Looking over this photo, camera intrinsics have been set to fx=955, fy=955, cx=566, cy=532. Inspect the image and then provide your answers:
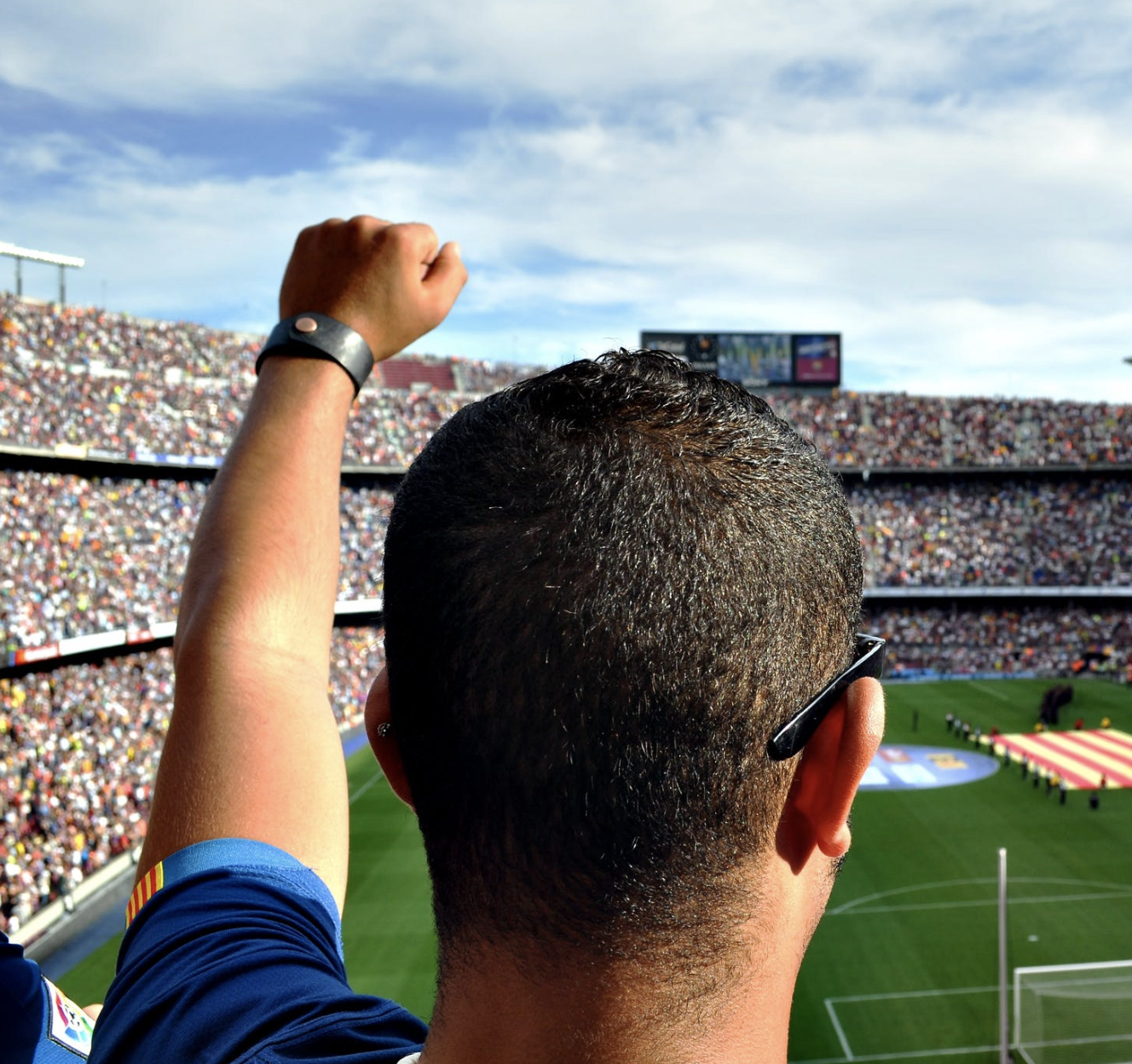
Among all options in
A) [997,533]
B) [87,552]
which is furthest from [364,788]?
[997,533]

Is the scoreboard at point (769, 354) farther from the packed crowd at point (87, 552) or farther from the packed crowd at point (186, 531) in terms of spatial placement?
the packed crowd at point (87, 552)

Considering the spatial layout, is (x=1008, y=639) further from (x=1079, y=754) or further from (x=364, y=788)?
(x=364, y=788)

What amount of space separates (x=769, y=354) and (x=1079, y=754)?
103ft

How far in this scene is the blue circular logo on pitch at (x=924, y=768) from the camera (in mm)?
27516

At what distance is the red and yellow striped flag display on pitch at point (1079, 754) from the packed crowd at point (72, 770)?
20500 millimetres

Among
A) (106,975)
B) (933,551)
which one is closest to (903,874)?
(106,975)

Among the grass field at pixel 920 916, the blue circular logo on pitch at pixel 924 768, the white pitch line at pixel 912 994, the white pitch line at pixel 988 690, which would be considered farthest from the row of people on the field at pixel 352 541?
the white pitch line at pixel 912 994

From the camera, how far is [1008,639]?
4738cm

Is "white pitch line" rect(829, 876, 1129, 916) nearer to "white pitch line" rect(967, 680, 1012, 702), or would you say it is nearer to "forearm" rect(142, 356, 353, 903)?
"white pitch line" rect(967, 680, 1012, 702)

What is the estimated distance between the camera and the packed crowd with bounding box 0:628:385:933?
61.3ft

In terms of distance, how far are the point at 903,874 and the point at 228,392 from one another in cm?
3351

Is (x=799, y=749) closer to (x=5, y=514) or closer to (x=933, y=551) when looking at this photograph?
(x=5, y=514)

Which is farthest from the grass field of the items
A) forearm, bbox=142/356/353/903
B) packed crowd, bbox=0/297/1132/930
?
forearm, bbox=142/356/353/903

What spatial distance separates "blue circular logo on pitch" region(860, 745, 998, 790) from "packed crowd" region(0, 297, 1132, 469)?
11147mm
